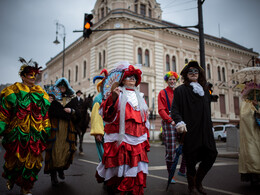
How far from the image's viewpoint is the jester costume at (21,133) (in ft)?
12.5

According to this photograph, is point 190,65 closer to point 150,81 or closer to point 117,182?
point 117,182

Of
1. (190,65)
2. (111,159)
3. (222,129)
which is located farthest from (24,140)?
(222,129)

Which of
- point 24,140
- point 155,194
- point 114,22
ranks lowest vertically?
point 155,194

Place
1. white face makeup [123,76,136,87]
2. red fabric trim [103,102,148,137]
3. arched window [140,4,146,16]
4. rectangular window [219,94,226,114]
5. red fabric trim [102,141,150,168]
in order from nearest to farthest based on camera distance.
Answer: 1. red fabric trim [102,141,150,168]
2. red fabric trim [103,102,148,137]
3. white face makeup [123,76,136,87]
4. arched window [140,4,146,16]
5. rectangular window [219,94,226,114]

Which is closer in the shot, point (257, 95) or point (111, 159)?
point (111, 159)

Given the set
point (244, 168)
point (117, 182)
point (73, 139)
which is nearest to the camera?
point (117, 182)

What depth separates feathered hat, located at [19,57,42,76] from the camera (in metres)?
4.18

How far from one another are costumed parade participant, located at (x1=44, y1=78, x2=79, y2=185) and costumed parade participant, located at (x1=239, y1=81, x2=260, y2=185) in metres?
3.62

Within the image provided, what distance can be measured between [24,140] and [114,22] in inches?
843

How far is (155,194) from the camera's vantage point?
3869mm

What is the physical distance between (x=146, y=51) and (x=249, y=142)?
Result: 20836 mm

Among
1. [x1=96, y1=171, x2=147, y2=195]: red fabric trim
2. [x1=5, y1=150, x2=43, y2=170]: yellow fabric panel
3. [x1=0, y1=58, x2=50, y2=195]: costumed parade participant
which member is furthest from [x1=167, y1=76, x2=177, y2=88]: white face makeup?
[x1=5, y1=150, x2=43, y2=170]: yellow fabric panel

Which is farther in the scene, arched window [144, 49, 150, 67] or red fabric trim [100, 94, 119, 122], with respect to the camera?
arched window [144, 49, 150, 67]

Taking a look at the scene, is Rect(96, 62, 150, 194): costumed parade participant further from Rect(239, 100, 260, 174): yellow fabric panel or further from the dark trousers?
Rect(239, 100, 260, 174): yellow fabric panel
